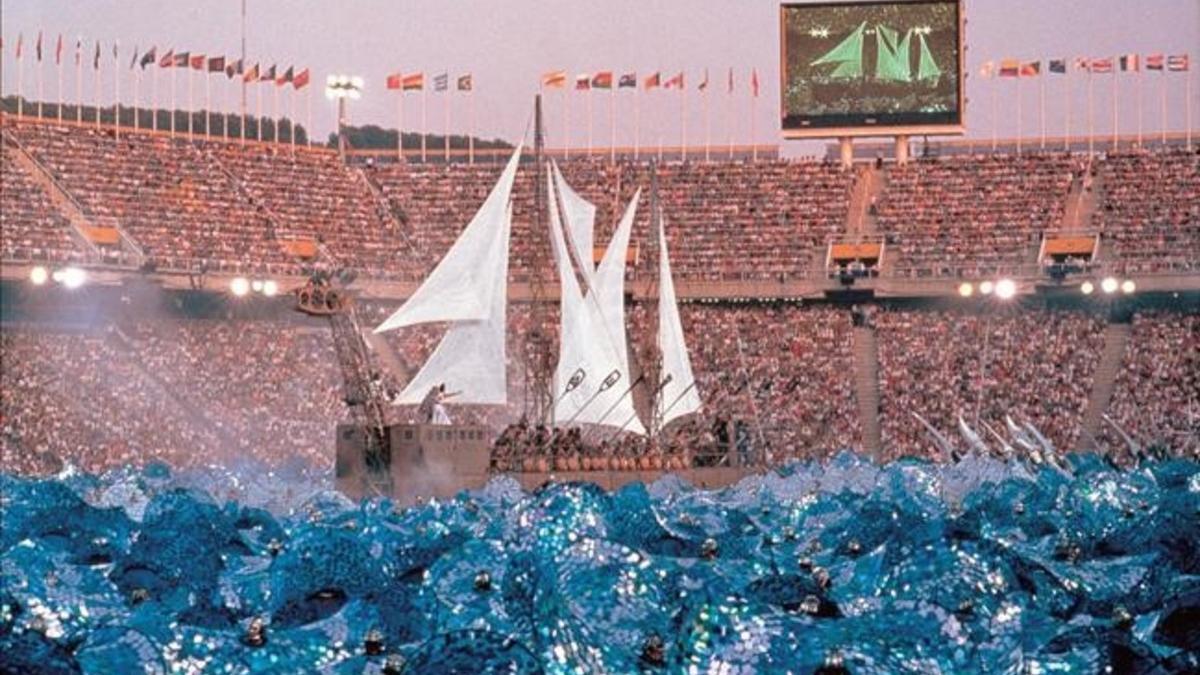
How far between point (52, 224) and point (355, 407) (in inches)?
796

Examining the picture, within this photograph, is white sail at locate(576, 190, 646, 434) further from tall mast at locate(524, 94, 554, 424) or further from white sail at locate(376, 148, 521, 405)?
white sail at locate(376, 148, 521, 405)

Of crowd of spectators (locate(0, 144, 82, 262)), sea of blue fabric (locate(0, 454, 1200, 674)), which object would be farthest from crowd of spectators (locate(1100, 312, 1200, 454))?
sea of blue fabric (locate(0, 454, 1200, 674))

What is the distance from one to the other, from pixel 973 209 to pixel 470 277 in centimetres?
2633

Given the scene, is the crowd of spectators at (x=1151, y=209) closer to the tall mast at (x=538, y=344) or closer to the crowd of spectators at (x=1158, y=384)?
the crowd of spectators at (x=1158, y=384)

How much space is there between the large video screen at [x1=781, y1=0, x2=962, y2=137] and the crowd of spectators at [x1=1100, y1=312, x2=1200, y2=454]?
Result: 1140 centimetres

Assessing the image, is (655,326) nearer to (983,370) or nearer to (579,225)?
(579,225)

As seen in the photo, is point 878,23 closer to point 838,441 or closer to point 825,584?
point 838,441

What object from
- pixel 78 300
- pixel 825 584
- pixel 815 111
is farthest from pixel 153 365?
pixel 825 584

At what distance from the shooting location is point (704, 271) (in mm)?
75188

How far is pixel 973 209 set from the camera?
255 ft

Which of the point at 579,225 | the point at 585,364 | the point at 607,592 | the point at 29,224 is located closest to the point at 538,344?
the point at 585,364

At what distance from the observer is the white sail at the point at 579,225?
6019cm

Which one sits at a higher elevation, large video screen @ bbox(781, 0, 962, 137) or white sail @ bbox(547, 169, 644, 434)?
large video screen @ bbox(781, 0, 962, 137)

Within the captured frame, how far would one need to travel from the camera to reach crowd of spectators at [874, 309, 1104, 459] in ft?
219
